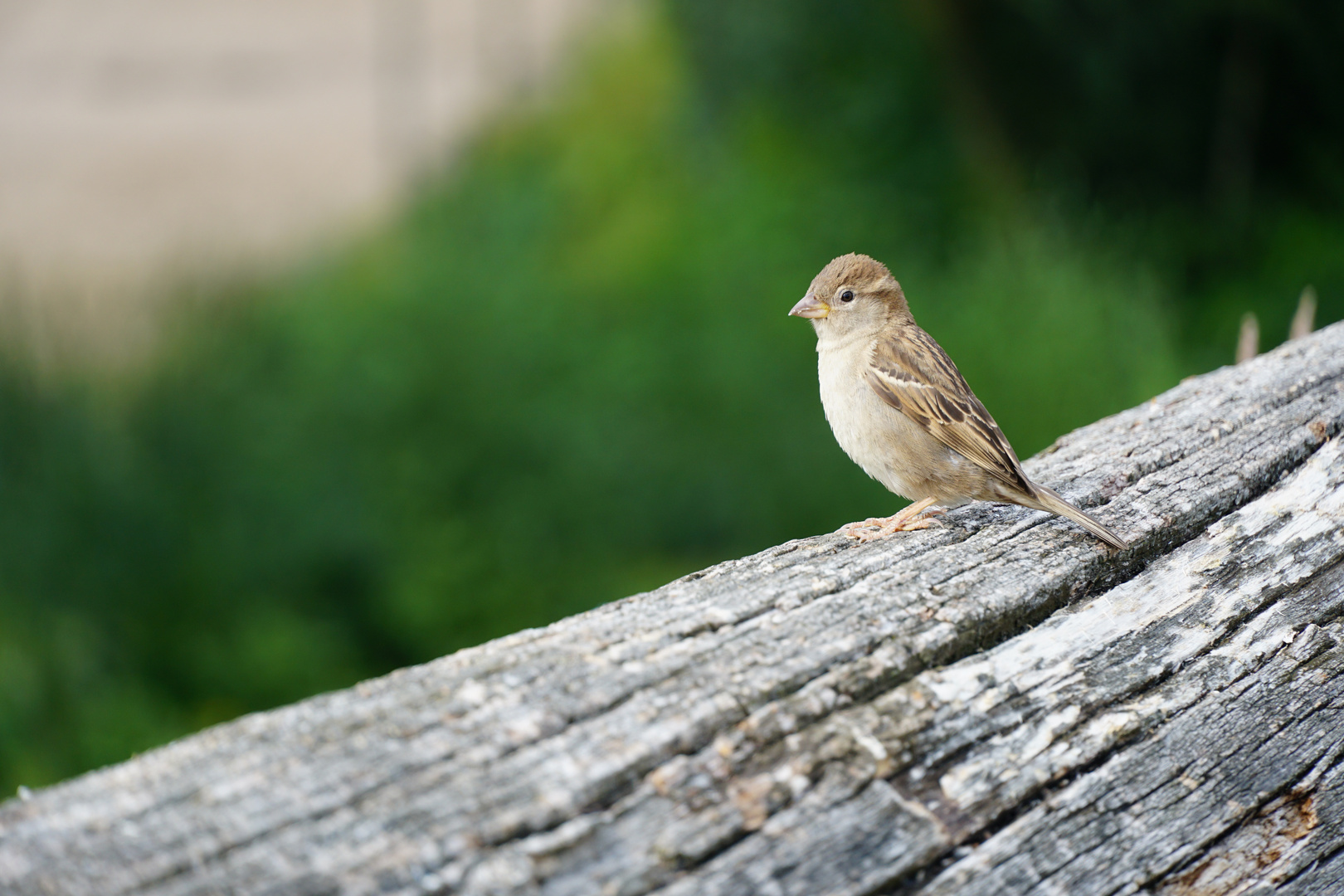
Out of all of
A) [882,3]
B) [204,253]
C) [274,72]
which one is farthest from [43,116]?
[882,3]

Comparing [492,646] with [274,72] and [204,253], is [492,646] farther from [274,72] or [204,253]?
[274,72]

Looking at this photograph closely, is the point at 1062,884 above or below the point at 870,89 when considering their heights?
below

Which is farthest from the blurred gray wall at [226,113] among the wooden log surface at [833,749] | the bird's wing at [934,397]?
the wooden log surface at [833,749]

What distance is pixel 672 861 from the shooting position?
58.8 inches

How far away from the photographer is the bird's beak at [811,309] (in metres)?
3.61

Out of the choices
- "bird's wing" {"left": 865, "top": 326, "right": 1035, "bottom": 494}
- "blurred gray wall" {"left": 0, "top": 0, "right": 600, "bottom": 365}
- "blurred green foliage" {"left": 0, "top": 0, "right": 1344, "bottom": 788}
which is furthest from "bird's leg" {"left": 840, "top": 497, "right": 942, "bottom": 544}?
"blurred gray wall" {"left": 0, "top": 0, "right": 600, "bottom": 365}

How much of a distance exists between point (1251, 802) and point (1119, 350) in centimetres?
562

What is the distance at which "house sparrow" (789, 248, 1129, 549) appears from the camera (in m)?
3.04

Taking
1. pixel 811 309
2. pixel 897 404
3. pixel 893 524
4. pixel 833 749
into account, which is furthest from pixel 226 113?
pixel 833 749

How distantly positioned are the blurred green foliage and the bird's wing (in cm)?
344

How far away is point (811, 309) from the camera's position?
3.63m

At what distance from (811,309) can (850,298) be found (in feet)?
0.40

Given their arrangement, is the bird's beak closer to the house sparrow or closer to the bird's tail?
the house sparrow

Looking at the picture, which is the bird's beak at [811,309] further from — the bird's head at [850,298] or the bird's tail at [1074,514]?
the bird's tail at [1074,514]
